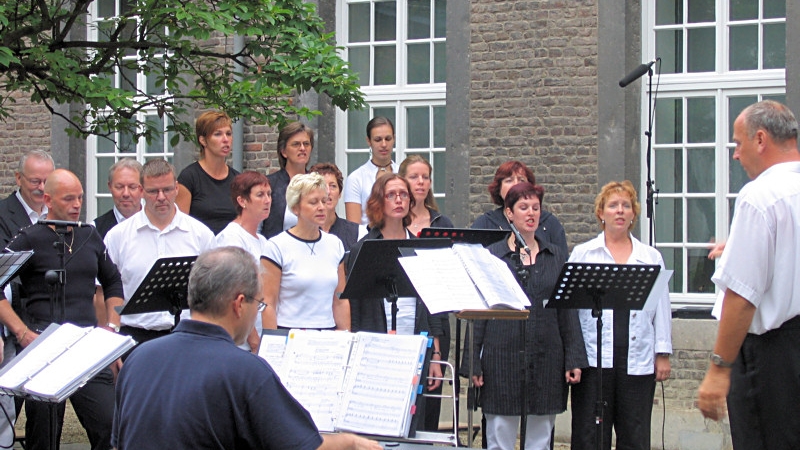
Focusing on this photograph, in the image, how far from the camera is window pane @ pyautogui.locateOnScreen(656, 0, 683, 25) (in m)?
10.4

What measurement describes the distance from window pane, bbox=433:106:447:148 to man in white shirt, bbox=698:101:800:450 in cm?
644

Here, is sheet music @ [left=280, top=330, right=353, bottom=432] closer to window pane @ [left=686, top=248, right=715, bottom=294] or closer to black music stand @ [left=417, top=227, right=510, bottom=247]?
black music stand @ [left=417, top=227, right=510, bottom=247]

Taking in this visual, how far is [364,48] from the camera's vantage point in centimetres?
1195

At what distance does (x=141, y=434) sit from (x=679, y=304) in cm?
726

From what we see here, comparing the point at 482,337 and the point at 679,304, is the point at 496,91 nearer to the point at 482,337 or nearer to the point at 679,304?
the point at 679,304

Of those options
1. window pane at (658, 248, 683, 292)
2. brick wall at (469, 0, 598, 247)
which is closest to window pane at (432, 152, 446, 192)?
brick wall at (469, 0, 598, 247)

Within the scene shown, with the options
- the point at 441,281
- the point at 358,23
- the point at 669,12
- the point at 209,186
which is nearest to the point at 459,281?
the point at 441,281

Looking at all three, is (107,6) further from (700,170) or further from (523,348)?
(523,348)

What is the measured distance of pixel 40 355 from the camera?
5699 mm

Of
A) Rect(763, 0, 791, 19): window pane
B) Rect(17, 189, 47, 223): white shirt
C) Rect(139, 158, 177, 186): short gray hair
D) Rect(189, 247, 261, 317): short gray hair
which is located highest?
Rect(763, 0, 791, 19): window pane

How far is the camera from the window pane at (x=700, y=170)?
33.8 feet

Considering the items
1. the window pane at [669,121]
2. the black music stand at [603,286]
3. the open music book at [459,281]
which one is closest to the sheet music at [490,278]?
the open music book at [459,281]

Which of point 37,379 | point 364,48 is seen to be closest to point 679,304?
point 364,48

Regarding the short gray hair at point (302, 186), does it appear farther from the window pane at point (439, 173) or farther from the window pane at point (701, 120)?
the window pane at point (701, 120)
